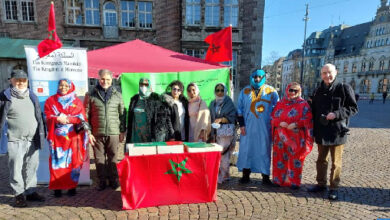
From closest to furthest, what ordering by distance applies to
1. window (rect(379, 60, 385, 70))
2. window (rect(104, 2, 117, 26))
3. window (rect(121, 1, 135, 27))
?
window (rect(104, 2, 117, 26))
window (rect(121, 1, 135, 27))
window (rect(379, 60, 385, 70))

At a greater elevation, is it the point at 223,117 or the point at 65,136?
the point at 223,117

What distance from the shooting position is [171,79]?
5.28 metres

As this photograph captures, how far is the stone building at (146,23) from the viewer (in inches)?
532

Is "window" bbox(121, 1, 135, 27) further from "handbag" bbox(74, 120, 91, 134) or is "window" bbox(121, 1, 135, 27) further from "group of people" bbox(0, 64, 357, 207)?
"handbag" bbox(74, 120, 91, 134)

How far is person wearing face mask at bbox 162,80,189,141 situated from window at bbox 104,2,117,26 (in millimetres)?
12788

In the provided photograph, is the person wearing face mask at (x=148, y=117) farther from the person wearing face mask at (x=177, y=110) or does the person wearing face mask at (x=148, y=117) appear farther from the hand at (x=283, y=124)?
the hand at (x=283, y=124)

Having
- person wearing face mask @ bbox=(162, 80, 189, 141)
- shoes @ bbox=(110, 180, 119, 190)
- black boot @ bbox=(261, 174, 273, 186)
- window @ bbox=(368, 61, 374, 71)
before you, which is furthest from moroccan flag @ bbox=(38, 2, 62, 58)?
window @ bbox=(368, 61, 374, 71)

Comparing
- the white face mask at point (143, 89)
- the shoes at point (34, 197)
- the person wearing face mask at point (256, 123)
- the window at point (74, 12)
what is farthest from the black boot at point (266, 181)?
the window at point (74, 12)

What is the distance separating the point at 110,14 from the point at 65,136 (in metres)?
13.3

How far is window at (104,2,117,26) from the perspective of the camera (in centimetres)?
1412

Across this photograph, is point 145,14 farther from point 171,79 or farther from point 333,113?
point 333,113

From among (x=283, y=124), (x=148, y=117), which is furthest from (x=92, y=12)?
(x=283, y=124)

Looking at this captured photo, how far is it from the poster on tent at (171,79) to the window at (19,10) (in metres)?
13.1

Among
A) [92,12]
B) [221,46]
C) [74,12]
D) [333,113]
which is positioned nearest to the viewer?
[333,113]
